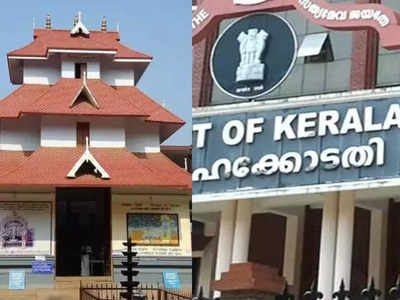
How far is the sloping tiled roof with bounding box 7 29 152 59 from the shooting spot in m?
11.7

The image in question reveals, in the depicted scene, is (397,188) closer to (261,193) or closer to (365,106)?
(365,106)

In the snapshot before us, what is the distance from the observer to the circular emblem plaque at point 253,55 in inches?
88.4

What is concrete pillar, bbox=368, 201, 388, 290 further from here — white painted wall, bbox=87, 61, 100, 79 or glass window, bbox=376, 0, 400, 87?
white painted wall, bbox=87, 61, 100, 79

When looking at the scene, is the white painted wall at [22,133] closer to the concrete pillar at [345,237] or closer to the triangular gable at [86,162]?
the triangular gable at [86,162]

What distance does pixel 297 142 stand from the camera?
85.9 inches

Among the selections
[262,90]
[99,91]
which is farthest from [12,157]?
[262,90]

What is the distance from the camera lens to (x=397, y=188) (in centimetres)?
207

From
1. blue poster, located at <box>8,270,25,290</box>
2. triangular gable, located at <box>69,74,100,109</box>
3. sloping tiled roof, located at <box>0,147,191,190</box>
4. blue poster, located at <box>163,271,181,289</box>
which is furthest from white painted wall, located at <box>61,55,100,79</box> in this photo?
blue poster, located at <box>163,271,181,289</box>

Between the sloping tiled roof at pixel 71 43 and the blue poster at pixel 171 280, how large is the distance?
3.24 meters

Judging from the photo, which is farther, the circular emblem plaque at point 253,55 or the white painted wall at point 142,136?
the white painted wall at point 142,136

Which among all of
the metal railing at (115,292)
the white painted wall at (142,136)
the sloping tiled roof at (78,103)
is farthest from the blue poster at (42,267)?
the white painted wall at (142,136)

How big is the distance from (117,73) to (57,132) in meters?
1.60

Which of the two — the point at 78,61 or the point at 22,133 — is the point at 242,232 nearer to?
the point at 22,133

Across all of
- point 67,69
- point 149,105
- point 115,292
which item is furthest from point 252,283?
point 67,69
